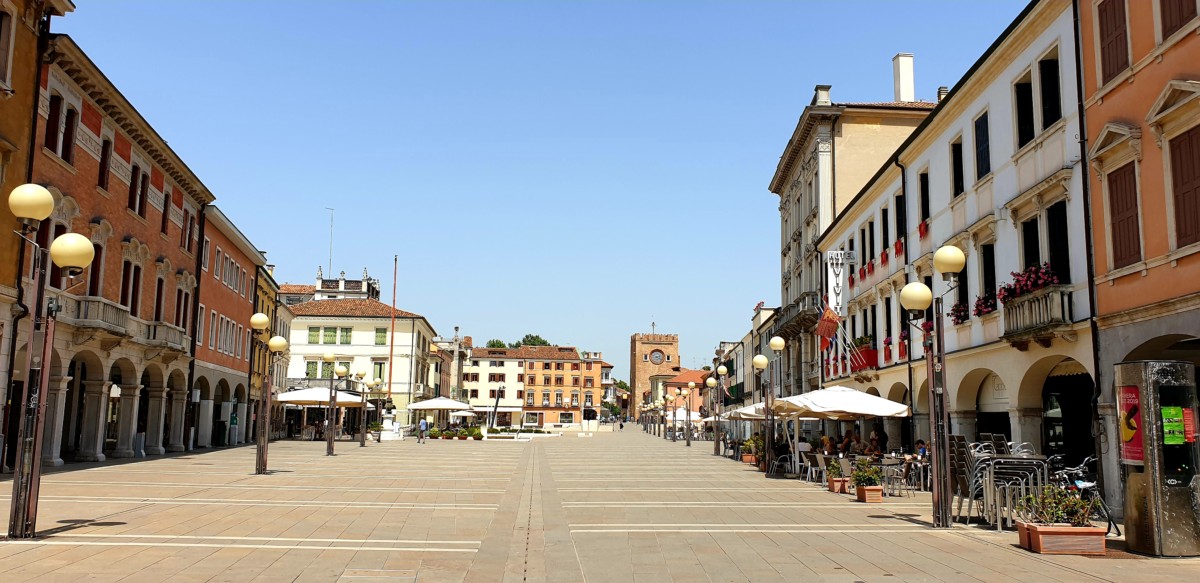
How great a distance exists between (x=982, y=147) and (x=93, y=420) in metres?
27.0

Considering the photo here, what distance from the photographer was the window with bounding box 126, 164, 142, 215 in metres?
30.2

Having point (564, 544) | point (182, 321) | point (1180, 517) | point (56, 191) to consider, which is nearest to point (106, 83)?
point (56, 191)

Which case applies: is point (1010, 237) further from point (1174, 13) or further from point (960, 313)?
point (1174, 13)

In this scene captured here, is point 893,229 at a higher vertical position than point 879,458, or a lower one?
higher

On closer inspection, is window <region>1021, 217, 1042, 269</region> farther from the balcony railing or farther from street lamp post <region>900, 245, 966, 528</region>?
street lamp post <region>900, 245, 966, 528</region>

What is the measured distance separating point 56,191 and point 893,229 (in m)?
24.6

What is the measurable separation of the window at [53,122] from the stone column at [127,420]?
9.91 metres

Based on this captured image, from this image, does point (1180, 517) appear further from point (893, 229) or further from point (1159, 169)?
point (893, 229)

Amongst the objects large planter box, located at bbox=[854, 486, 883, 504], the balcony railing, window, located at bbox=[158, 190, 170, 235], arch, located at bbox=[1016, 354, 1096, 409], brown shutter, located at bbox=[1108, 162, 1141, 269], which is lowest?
large planter box, located at bbox=[854, 486, 883, 504]

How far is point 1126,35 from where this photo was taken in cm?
1465

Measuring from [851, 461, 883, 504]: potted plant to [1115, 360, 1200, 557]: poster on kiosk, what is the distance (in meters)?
6.72

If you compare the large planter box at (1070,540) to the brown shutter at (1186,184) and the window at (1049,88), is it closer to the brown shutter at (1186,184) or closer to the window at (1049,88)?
the brown shutter at (1186,184)

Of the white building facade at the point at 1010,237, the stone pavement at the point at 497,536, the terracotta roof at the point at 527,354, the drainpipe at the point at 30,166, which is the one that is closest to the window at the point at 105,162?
the drainpipe at the point at 30,166

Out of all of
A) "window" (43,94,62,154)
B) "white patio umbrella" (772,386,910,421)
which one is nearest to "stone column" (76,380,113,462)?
"window" (43,94,62,154)
